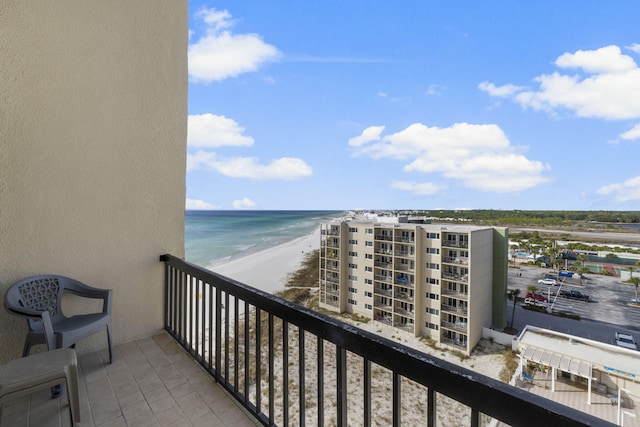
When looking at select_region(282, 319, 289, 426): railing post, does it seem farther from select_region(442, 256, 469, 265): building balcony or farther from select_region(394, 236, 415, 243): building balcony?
select_region(394, 236, 415, 243): building balcony

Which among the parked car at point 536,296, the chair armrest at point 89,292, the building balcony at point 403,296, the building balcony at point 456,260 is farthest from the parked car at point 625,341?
the chair armrest at point 89,292

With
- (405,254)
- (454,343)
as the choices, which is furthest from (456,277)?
(454,343)

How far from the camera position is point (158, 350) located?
2.36m

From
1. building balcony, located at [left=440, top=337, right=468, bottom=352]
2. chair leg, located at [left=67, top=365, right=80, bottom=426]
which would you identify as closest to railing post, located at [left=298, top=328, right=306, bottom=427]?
chair leg, located at [left=67, top=365, right=80, bottom=426]

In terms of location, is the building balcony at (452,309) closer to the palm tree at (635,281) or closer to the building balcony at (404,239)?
the building balcony at (404,239)

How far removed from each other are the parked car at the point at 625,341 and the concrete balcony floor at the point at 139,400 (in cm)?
1633

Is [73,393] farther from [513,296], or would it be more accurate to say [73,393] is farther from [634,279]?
[634,279]

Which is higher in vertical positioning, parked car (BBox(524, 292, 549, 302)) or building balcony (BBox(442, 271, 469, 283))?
building balcony (BBox(442, 271, 469, 283))

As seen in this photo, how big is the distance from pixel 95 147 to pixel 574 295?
20.8 metres

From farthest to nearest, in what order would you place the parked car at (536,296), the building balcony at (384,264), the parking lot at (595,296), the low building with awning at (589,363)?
1. the parked car at (536,296)
2. the parking lot at (595,296)
3. the building balcony at (384,264)
4. the low building with awning at (589,363)

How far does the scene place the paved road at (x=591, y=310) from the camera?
1268 centimetres

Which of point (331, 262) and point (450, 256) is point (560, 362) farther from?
point (331, 262)

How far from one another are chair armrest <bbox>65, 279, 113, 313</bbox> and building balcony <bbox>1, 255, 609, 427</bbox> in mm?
485

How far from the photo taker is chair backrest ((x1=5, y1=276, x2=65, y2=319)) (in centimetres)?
187
